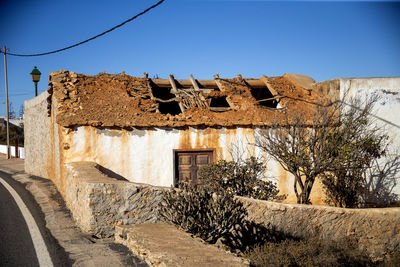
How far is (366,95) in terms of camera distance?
439 inches

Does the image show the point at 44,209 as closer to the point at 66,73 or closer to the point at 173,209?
the point at 173,209

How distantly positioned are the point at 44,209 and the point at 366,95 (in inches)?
382

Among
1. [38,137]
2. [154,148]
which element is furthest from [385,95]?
[38,137]

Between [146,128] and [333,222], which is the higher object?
[146,128]

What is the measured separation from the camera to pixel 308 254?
6.36 metres

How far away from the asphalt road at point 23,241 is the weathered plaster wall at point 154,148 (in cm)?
210

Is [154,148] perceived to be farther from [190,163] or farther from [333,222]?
[333,222]

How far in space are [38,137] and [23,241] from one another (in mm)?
9946

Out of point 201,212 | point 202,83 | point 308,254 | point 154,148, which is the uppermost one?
point 202,83

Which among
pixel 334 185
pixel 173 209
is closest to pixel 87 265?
pixel 173 209

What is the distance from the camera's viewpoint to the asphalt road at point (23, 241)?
17.0ft

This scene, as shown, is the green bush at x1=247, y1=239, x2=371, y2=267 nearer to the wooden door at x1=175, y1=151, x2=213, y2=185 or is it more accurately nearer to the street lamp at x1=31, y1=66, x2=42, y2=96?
the wooden door at x1=175, y1=151, x2=213, y2=185

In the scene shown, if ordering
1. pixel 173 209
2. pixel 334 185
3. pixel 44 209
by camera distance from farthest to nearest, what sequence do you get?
pixel 334 185 → pixel 44 209 → pixel 173 209

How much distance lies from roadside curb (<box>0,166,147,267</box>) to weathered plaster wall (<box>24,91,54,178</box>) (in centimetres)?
434
